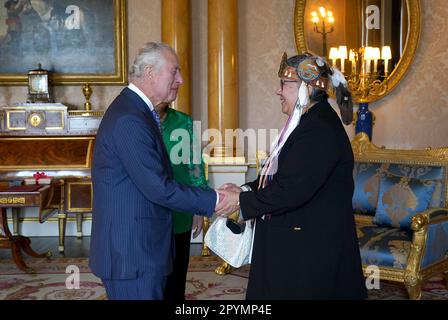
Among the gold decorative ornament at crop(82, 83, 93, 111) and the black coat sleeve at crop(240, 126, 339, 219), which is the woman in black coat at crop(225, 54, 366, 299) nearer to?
the black coat sleeve at crop(240, 126, 339, 219)

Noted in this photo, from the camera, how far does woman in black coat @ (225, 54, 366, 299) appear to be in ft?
7.41

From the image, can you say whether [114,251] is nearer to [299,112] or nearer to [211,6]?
[299,112]

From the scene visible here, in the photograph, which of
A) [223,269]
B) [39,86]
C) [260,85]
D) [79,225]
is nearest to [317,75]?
[223,269]

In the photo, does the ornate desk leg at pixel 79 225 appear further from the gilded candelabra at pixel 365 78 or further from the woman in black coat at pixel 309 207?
the woman in black coat at pixel 309 207

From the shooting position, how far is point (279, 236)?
2.35m

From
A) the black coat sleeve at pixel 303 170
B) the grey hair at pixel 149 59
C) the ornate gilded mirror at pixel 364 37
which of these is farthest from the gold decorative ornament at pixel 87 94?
the black coat sleeve at pixel 303 170

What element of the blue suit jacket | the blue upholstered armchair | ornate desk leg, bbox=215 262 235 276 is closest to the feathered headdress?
the blue suit jacket

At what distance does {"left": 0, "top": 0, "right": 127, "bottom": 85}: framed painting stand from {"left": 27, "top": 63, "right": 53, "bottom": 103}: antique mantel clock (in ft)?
0.82

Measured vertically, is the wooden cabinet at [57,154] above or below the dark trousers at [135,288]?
above

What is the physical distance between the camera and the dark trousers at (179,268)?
9.78 ft

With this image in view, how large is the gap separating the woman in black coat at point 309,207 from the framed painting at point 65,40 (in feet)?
14.3

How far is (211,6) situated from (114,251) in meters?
4.42

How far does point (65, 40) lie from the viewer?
21.0 ft

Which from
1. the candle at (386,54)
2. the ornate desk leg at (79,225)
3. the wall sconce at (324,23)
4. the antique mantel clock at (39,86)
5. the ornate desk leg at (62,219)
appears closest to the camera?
the ornate desk leg at (62,219)
